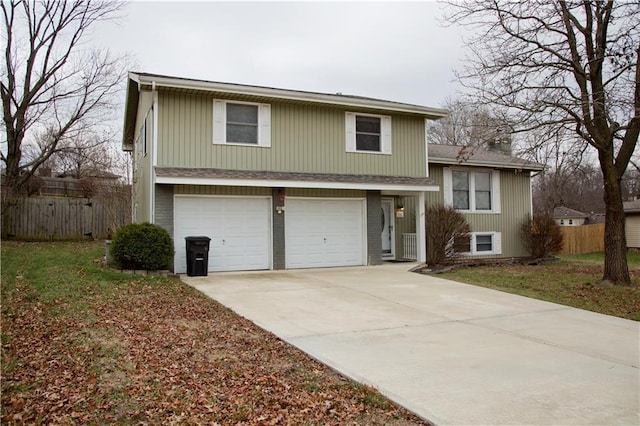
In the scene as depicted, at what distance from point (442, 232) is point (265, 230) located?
225 inches

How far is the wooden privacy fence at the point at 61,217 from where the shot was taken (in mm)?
19844

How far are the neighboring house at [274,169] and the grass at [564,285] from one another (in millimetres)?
2541

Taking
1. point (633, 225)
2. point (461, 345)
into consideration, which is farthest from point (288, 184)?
point (633, 225)

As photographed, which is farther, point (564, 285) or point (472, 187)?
point (472, 187)

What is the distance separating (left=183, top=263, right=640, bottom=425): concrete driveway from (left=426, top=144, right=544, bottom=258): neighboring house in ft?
21.8

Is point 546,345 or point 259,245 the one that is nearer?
point 546,345

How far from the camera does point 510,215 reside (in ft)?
60.3

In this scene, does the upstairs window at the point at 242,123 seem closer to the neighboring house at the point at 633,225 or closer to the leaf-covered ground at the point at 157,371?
the leaf-covered ground at the point at 157,371

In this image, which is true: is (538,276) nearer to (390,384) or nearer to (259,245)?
(259,245)

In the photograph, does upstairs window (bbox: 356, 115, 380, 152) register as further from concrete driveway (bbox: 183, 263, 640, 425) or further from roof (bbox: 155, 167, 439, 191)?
concrete driveway (bbox: 183, 263, 640, 425)

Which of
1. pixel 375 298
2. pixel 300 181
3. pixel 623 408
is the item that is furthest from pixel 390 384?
pixel 300 181

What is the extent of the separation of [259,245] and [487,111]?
7475 millimetres

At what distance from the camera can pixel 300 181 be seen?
13.3m

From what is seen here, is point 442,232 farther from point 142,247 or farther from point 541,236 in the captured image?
point 142,247
